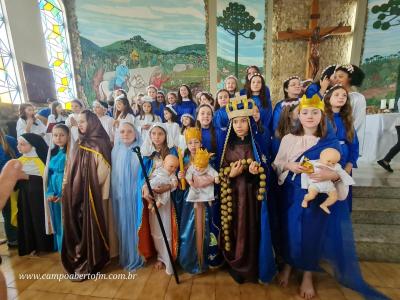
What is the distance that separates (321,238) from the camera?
1.72 metres

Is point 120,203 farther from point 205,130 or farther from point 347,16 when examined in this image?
point 347,16

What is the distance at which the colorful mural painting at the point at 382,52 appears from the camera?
19.4ft

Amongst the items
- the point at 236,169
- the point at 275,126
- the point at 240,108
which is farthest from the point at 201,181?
the point at 275,126

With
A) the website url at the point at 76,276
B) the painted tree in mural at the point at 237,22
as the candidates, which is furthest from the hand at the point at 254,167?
the painted tree in mural at the point at 237,22

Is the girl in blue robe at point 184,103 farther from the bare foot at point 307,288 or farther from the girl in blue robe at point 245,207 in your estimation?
the bare foot at point 307,288

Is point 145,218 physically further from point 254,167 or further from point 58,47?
point 58,47

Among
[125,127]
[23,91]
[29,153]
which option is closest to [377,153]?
[125,127]

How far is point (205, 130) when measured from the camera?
235 centimetres

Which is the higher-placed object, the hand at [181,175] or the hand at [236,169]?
the hand at [236,169]

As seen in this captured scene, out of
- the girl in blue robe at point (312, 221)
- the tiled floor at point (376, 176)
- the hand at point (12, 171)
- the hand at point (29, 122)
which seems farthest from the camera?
the hand at point (29, 122)

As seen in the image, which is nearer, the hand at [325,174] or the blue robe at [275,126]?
the hand at [325,174]

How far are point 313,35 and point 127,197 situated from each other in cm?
728

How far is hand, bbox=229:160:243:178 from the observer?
67.1 inches

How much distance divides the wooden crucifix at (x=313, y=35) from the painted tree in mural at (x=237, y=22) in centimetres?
96
